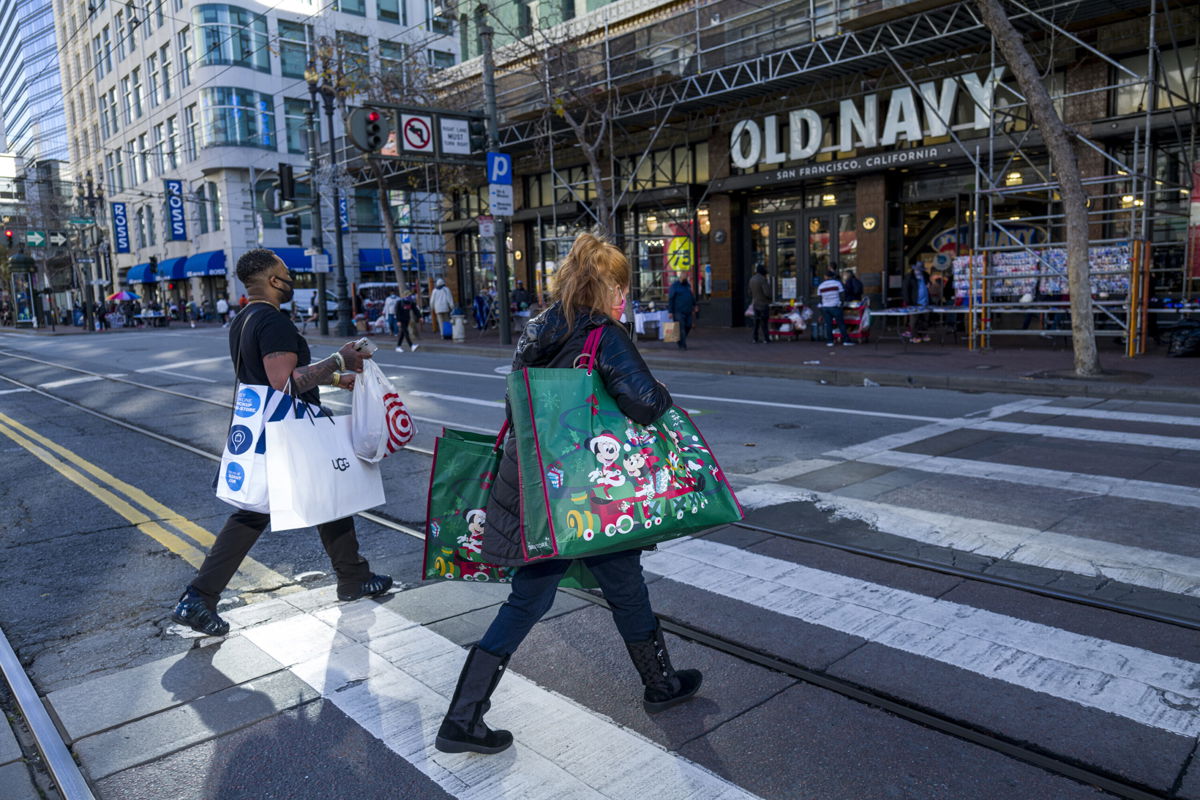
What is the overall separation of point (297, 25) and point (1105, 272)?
47.9m

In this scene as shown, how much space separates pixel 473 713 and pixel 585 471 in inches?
38.6

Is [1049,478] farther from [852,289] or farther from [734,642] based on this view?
[852,289]

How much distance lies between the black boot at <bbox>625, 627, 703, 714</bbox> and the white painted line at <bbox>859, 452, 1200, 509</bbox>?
14.4ft

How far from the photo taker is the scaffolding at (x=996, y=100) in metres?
14.7

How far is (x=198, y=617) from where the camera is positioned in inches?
161

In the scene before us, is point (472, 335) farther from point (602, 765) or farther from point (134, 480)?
point (602, 765)

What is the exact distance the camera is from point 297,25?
49.2m

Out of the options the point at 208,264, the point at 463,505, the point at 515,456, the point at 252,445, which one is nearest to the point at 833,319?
the point at 252,445

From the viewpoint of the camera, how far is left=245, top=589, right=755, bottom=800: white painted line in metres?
2.86

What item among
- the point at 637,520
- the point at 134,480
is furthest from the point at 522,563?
the point at 134,480

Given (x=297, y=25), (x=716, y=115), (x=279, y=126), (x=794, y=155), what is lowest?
(x=794, y=155)

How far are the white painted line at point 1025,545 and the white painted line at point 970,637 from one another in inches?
35.4

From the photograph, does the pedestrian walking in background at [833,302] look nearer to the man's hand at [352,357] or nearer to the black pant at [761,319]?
the black pant at [761,319]

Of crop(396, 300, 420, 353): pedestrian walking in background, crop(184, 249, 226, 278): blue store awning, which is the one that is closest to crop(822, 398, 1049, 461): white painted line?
crop(396, 300, 420, 353): pedestrian walking in background
